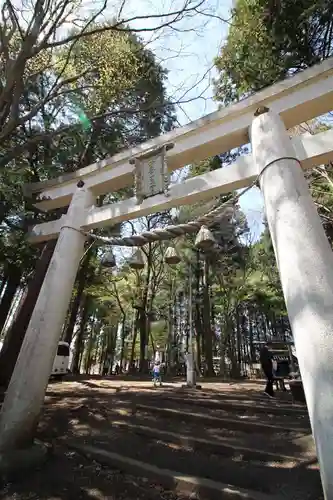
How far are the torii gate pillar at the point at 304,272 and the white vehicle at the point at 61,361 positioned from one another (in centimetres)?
1167

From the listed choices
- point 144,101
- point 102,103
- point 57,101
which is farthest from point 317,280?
point 57,101

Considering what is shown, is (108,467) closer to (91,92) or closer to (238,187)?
(238,187)

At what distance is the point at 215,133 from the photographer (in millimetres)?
3992

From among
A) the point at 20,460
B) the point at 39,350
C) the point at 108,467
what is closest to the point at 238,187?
the point at 39,350

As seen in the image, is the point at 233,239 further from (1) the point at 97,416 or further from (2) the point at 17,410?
(2) the point at 17,410

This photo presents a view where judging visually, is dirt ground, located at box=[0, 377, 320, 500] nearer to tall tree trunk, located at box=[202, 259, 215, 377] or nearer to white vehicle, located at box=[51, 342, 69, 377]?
white vehicle, located at box=[51, 342, 69, 377]

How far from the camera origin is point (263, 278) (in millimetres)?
21391

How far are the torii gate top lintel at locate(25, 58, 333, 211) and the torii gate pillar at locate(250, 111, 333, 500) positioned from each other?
1.69 ft

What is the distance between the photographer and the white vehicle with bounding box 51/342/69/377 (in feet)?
39.9

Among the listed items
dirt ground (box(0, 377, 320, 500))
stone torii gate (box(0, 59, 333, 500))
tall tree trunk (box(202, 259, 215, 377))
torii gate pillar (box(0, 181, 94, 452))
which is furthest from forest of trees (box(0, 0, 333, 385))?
tall tree trunk (box(202, 259, 215, 377))

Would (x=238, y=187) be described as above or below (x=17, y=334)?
above

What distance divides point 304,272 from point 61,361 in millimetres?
12740

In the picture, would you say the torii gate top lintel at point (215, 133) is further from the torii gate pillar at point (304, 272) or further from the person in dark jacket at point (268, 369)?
the person in dark jacket at point (268, 369)

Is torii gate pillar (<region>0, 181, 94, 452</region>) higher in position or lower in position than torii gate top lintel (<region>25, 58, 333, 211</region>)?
lower
